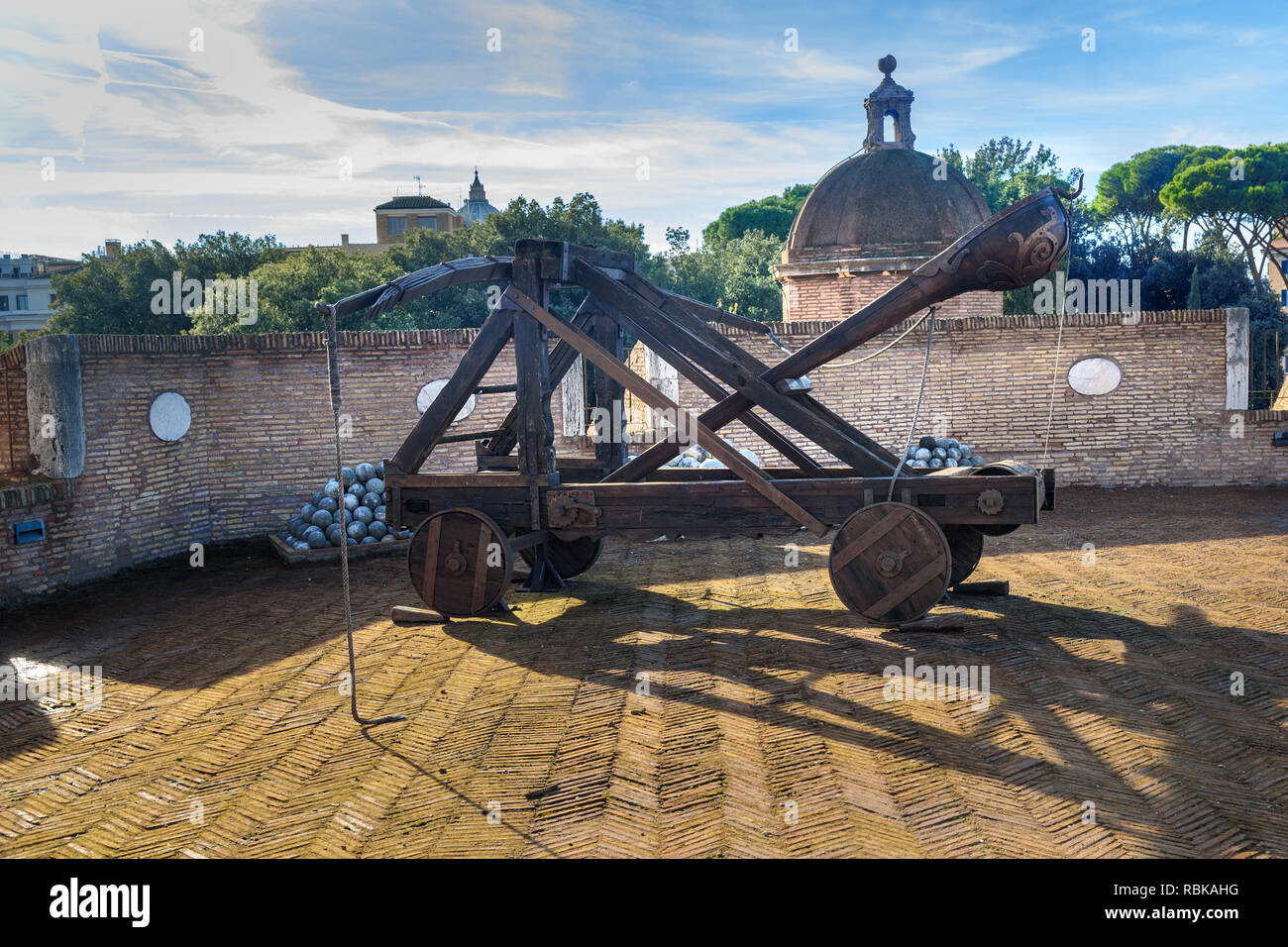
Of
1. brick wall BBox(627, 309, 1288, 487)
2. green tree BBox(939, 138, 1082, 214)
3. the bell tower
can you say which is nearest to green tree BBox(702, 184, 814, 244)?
green tree BBox(939, 138, 1082, 214)

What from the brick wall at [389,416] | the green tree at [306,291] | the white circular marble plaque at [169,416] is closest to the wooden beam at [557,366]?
the brick wall at [389,416]

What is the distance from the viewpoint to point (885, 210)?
64.0ft

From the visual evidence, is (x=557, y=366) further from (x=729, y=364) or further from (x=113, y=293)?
(x=113, y=293)

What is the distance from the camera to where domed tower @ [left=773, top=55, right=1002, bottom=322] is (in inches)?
750

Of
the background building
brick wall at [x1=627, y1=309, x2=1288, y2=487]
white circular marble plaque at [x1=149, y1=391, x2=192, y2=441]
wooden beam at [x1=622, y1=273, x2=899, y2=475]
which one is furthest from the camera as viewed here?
the background building

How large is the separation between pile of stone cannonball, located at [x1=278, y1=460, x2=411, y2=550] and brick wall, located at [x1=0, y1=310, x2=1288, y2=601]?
864 mm

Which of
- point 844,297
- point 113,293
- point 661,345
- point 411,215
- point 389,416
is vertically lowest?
point 389,416

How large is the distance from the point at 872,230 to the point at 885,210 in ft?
1.60

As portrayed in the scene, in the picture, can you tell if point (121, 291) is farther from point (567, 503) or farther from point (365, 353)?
point (567, 503)

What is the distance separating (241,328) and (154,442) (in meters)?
18.3

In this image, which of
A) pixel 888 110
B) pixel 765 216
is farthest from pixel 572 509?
pixel 765 216

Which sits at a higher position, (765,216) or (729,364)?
(765,216)

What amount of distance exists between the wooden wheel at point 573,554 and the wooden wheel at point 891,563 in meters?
2.71

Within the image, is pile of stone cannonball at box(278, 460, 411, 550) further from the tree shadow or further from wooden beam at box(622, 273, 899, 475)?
wooden beam at box(622, 273, 899, 475)
